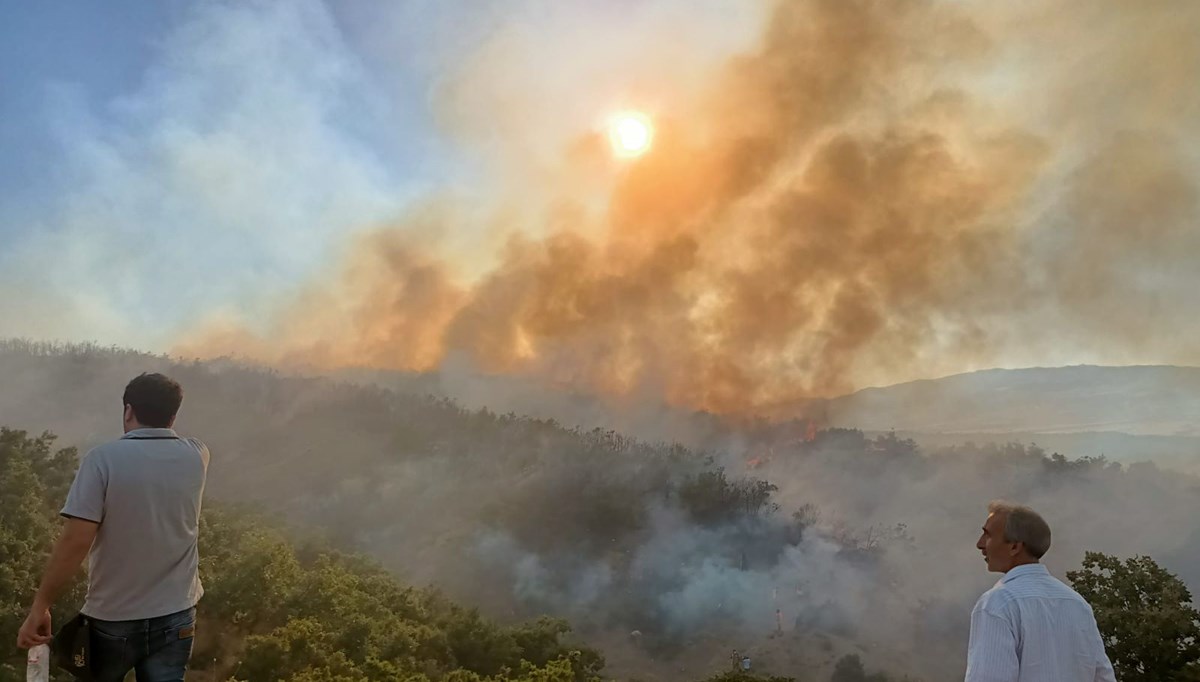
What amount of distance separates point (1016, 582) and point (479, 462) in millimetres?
67975

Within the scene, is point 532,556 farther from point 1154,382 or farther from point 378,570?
point 1154,382

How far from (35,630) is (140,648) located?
62 centimetres

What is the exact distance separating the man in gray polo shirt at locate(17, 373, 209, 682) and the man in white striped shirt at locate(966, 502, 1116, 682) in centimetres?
510

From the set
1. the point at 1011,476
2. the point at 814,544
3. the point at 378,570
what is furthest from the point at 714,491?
the point at 378,570

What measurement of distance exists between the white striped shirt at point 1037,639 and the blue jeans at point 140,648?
5.10 m

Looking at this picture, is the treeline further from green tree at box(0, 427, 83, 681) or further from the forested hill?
the forested hill

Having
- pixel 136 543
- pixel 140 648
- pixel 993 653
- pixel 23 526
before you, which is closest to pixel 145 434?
pixel 136 543

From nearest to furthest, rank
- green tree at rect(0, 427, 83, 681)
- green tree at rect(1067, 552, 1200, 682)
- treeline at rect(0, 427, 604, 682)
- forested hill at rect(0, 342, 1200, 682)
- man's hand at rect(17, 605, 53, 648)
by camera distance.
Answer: man's hand at rect(17, 605, 53, 648), green tree at rect(1067, 552, 1200, 682), treeline at rect(0, 427, 604, 682), green tree at rect(0, 427, 83, 681), forested hill at rect(0, 342, 1200, 682)

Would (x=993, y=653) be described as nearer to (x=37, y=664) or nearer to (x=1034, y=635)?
(x=1034, y=635)

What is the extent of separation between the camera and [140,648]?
16.1 feet

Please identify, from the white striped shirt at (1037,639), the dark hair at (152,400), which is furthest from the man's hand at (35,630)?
the white striped shirt at (1037,639)

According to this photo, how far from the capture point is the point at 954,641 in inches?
2008

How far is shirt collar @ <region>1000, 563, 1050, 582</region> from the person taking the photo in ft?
15.0

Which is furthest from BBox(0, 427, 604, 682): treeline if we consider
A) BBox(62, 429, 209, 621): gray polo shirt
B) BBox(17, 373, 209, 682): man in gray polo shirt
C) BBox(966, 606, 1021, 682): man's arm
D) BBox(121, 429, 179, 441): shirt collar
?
BBox(966, 606, 1021, 682): man's arm
